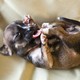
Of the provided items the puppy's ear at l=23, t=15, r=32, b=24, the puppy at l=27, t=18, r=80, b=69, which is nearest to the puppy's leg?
the puppy at l=27, t=18, r=80, b=69

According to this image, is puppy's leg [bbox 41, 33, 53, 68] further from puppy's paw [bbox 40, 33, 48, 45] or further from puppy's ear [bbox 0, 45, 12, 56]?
puppy's ear [bbox 0, 45, 12, 56]

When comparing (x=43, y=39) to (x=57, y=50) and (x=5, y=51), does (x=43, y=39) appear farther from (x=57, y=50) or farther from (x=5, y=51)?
(x=5, y=51)

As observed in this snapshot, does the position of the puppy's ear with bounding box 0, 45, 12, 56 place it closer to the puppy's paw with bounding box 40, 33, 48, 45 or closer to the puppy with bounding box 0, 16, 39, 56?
the puppy with bounding box 0, 16, 39, 56

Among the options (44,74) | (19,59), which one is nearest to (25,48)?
(19,59)

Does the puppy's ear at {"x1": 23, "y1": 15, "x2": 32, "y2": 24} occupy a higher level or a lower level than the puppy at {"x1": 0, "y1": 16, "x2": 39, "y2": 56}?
higher

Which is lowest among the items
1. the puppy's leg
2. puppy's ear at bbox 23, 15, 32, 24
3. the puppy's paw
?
the puppy's leg

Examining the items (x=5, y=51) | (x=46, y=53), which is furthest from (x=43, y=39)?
(x=5, y=51)
